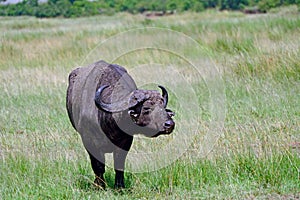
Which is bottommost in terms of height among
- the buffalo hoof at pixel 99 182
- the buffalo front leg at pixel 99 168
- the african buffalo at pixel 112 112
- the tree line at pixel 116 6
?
the buffalo hoof at pixel 99 182

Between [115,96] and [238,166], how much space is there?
Result: 156cm

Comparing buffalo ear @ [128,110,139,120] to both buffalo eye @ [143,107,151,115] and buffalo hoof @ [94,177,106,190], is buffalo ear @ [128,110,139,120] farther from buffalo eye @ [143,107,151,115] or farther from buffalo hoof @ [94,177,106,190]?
buffalo hoof @ [94,177,106,190]

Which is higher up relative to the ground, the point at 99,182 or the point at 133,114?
the point at 133,114

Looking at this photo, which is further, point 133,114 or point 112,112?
point 112,112

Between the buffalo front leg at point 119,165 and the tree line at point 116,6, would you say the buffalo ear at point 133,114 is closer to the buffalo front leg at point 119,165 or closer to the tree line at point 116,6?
the buffalo front leg at point 119,165

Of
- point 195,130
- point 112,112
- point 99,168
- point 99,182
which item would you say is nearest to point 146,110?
point 112,112

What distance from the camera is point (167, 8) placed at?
51906 mm

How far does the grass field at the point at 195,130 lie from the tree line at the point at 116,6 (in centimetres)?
1457

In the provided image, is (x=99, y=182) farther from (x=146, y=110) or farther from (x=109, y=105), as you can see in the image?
(x=146, y=110)

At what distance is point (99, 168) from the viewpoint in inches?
205

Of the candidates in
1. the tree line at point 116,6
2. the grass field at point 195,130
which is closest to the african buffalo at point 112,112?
the grass field at point 195,130

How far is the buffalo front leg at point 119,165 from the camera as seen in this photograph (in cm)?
504

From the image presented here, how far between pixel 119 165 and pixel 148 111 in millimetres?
903

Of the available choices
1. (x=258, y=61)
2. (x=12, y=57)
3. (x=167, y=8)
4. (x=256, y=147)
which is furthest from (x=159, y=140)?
(x=167, y=8)
